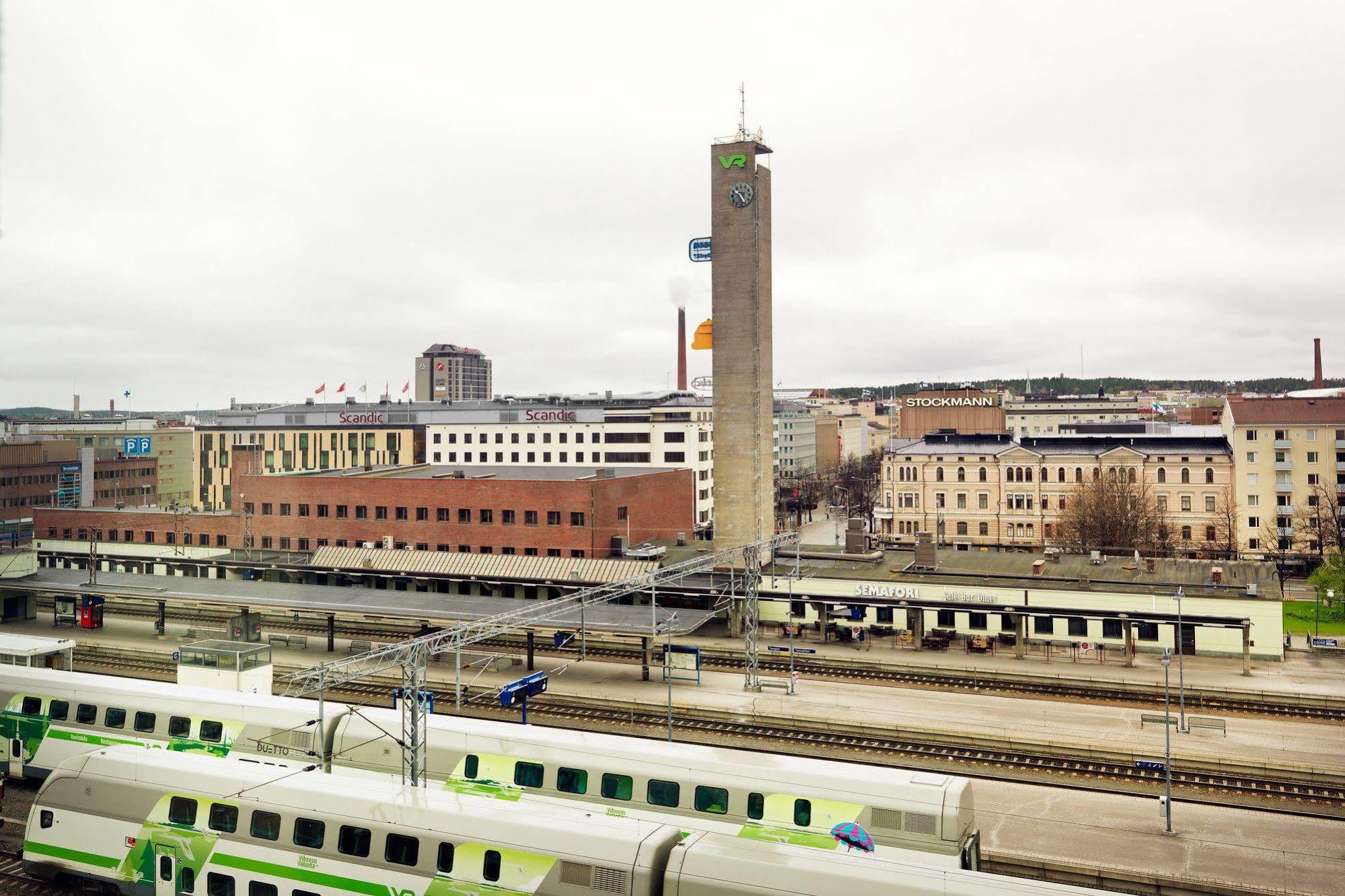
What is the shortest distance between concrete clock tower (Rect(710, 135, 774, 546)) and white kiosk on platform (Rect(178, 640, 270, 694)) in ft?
115

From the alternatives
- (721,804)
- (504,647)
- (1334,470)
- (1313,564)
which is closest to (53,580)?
(504,647)

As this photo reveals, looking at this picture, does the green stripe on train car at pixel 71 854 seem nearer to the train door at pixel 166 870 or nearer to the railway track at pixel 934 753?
the train door at pixel 166 870

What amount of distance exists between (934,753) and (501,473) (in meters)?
51.4

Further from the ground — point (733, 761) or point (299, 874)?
point (733, 761)

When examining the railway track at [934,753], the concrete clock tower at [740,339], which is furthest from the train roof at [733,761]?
the concrete clock tower at [740,339]

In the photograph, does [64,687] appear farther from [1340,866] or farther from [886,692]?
[1340,866]

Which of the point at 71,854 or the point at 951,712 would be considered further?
the point at 951,712

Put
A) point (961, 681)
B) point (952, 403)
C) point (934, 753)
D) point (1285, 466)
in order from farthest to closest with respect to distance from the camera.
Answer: point (952, 403), point (1285, 466), point (961, 681), point (934, 753)

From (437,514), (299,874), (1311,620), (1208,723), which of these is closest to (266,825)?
(299,874)

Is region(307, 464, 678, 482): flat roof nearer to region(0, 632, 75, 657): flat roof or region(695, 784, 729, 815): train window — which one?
region(0, 632, 75, 657): flat roof

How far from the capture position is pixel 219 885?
20516 millimetres

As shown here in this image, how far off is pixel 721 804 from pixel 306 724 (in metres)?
12.0

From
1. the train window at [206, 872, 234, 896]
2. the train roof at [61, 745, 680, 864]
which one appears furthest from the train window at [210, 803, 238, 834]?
the train window at [206, 872, 234, 896]

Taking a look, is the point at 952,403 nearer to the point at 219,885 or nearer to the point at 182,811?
the point at 182,811
